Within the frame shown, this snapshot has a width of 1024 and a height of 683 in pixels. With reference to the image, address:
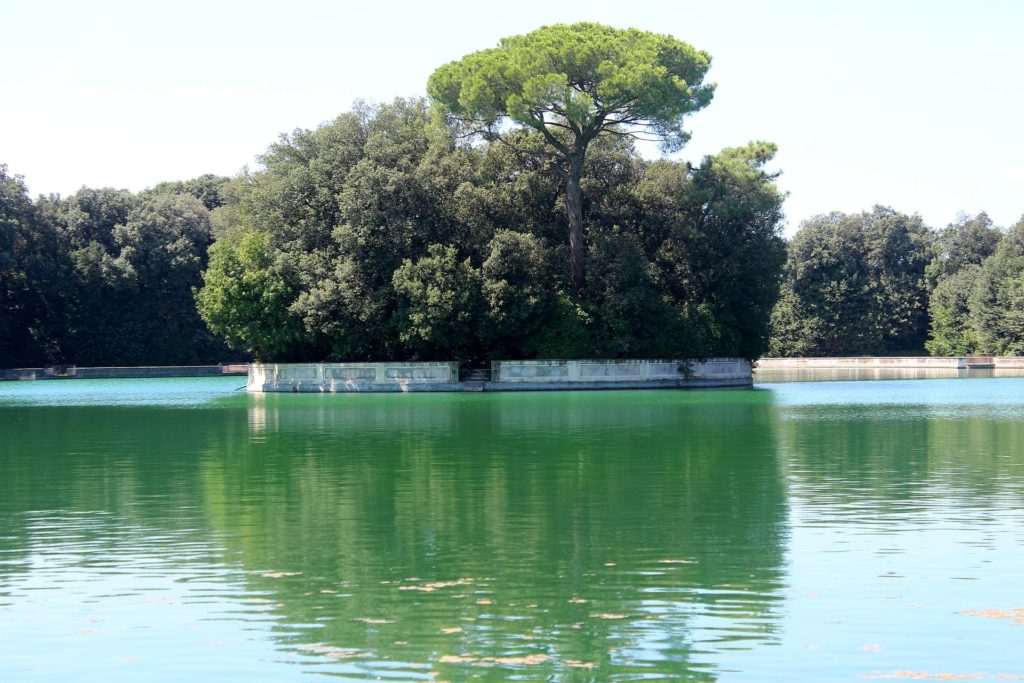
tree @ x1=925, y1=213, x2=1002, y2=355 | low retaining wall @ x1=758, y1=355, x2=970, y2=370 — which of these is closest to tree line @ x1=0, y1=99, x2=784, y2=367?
low retaining wall @ x1=758, y1=355, x2=970, y2=370

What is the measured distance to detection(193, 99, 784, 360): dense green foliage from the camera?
56094mm

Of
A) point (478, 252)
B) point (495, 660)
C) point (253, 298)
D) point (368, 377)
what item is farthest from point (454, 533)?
point (253, 298)

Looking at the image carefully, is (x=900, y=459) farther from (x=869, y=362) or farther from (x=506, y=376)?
(x=869, y=362)

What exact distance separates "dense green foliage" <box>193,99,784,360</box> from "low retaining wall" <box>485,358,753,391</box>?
1.95 feet

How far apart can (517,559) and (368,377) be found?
Result: 47142mm

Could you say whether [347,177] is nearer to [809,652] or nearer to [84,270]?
[84,270]

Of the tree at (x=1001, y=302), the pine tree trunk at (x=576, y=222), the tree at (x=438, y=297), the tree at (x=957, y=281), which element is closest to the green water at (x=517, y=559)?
the tree at (x=438, y=297)

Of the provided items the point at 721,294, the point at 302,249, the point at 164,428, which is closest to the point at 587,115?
the point at 721,294

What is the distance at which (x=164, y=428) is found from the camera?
3138cm

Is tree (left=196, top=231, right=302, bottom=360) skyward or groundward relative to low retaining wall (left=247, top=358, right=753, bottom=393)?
skyward

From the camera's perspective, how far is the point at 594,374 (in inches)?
2263

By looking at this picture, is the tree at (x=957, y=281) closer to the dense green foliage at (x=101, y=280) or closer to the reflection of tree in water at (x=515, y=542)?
the dense green foliage at (x=101, y=280)

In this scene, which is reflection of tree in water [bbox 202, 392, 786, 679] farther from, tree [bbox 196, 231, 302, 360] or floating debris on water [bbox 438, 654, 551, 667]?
tree [bbox 196, 231, 302, 360]

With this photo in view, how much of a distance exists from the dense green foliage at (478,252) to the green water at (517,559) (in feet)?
101
